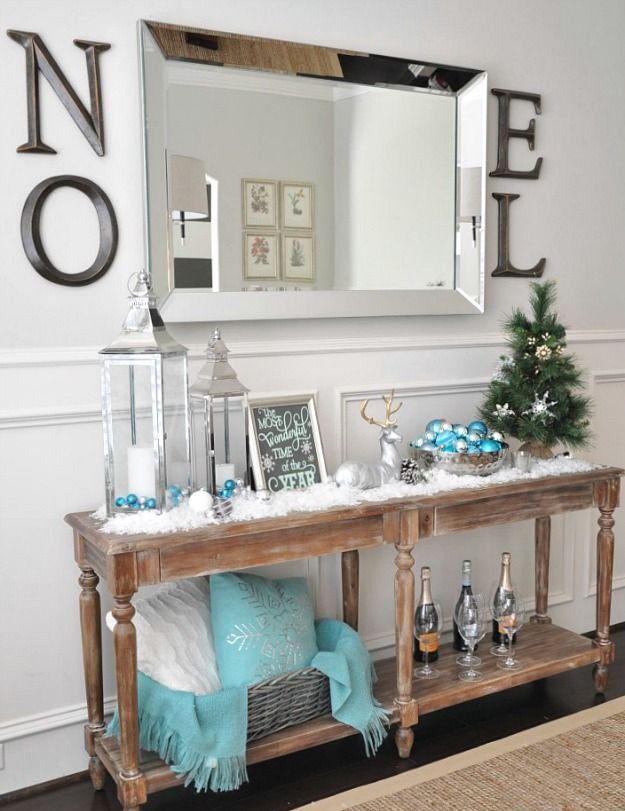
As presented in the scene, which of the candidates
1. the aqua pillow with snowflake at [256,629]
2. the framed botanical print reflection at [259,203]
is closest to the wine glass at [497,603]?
the aqua pillow with snowflake at [256,629]

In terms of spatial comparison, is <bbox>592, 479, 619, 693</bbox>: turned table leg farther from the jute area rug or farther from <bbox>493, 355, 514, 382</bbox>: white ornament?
<bbox>493, 355, 514, 382</bbox>: white ornament

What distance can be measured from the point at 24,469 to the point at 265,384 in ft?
2.37

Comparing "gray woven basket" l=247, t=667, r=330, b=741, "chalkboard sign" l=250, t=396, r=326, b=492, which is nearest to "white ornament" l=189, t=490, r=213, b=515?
"chalkboard sign" l=250, t=396, r=326, b=492

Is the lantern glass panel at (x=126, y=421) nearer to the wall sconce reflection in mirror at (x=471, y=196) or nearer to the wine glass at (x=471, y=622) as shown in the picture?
the wine glass at (x=471, y=622)

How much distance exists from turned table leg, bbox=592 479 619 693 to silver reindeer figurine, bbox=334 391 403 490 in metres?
0.72

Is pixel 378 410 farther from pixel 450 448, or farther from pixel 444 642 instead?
pixel 444 642

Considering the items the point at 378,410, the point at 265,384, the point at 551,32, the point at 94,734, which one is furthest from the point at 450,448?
the point at 551,32

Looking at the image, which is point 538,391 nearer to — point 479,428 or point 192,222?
point 479,428

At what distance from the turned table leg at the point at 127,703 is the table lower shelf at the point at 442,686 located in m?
0.04

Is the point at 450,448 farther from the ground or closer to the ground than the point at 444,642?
farther from the ground

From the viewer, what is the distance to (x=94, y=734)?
232cm

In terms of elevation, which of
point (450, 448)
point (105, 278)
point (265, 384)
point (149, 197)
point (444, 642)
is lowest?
point (444, 642)

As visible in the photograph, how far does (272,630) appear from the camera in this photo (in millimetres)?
2301

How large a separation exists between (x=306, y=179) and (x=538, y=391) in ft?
3.09
